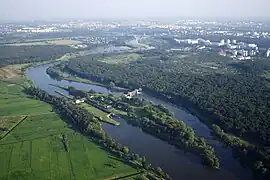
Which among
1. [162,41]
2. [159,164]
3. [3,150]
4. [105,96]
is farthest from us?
[162,41]

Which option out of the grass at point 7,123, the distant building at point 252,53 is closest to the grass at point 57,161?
the grass at point 7,123

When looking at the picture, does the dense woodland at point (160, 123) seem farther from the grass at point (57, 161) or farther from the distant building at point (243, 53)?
the distant building at point (243, 53)

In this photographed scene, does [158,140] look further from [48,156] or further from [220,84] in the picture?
[220,84]

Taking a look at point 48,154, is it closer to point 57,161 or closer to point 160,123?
point 57,161

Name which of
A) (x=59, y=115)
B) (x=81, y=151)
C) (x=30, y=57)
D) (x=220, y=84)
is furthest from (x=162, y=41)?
(x=81, y=151)

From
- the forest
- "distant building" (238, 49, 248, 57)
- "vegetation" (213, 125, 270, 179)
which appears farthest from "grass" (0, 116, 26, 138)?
"distant building" (238, 49, 248, 57)

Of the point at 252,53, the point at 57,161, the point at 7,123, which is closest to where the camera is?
the point at 57,161

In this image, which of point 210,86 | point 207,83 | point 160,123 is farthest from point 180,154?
point 207,83
